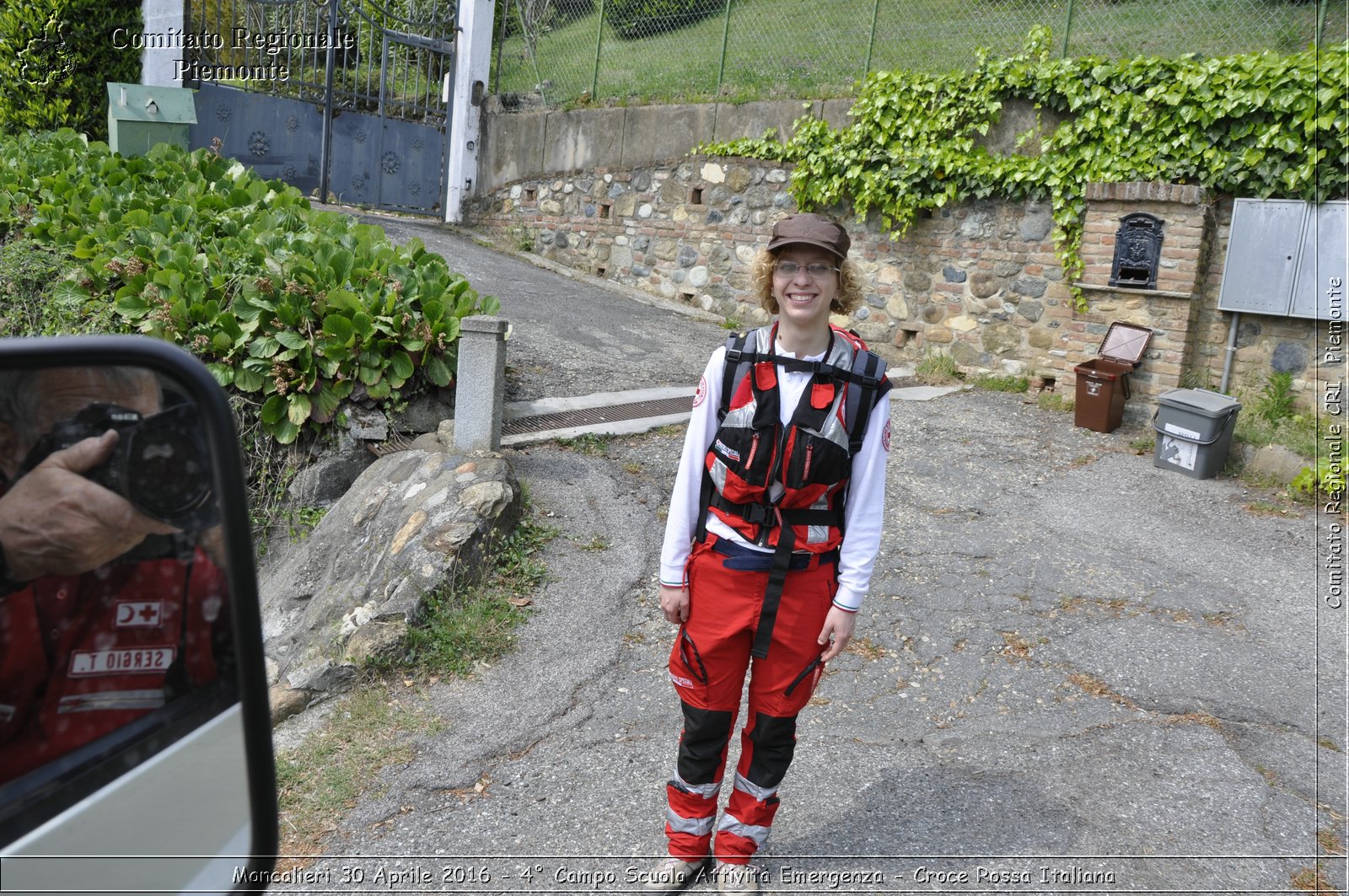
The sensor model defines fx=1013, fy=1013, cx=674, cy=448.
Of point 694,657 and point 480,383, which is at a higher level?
Result: point 480,383

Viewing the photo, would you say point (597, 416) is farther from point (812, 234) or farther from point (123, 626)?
point (123, 626)

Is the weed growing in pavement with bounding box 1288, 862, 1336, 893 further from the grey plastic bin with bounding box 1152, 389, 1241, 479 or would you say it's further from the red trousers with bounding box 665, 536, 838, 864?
the grey plastic bin with bounding box 1152, 389, 1241, 479

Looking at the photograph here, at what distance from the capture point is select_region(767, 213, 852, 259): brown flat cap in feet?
9.05

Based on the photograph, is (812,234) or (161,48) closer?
(812,234)

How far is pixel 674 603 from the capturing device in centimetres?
284

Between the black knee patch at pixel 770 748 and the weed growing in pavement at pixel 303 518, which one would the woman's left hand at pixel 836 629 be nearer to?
the black knee patch at pixel 770 748

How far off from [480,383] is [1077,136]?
5.81 metres

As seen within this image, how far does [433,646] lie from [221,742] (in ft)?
10.1

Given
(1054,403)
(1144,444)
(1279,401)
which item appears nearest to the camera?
(1279,401)

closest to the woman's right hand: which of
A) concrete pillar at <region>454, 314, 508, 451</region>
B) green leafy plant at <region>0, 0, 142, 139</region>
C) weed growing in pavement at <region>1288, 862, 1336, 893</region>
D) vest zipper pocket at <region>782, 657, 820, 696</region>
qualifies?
vest zipper pocket at <region>782, 657, 820, 696</region>

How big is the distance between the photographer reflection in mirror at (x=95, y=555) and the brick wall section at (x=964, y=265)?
26.7ft

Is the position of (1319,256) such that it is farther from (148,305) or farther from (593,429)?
(148,305)

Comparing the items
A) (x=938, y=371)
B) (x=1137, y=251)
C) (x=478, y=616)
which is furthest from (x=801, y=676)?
(x=938, y=371)

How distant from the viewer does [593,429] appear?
6.81m
